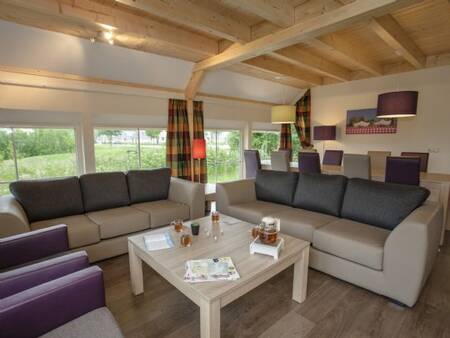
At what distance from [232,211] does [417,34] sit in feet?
11.7

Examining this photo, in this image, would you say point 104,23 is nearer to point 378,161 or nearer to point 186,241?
point 186,241

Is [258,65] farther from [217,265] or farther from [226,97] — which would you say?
[217,265]

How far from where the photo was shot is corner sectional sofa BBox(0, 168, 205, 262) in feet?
8.20

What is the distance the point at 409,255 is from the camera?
1899mm

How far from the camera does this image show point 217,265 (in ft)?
5.58

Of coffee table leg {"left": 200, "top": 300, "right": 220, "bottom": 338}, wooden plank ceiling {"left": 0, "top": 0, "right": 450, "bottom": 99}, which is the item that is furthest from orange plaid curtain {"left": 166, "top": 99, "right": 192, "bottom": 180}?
coffee table leg {"left": 200, "top": 300, "right": 220, "bottom": 338}

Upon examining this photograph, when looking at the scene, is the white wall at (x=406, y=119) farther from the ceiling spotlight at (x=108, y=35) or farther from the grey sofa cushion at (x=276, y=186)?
the ceiling spotlight at (x=108, y=35)

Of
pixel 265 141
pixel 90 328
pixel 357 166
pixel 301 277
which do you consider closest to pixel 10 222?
pixel 90 328

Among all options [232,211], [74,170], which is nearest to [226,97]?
[232,211]

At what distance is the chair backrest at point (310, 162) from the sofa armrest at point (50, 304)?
3331 millimetres

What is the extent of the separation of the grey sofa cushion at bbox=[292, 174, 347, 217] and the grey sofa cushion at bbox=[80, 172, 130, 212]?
88.2 inches

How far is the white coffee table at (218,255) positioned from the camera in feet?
4.68

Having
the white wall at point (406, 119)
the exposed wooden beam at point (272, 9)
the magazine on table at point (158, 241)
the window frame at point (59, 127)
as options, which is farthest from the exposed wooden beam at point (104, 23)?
the white wall at point (406, 119)

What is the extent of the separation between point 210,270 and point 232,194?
1776 mm
